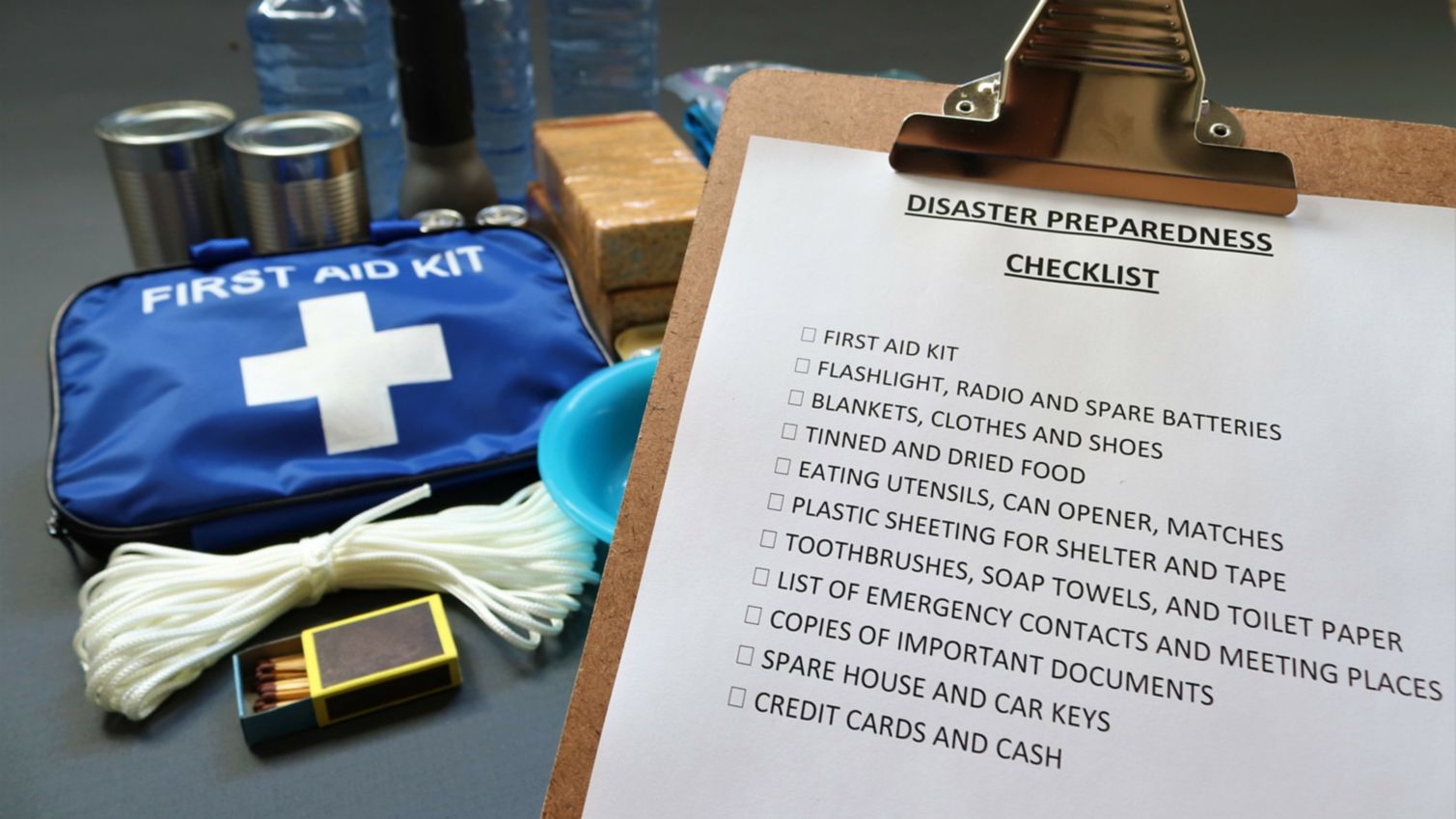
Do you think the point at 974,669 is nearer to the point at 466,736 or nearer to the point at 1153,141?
the point at 1153,141

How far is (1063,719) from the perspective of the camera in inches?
13.2

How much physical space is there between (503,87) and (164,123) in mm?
460

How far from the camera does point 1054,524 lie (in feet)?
1.16

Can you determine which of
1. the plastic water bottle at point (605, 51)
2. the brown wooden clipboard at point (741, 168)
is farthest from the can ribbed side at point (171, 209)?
the brown wooden clipboard at point (741, 168)

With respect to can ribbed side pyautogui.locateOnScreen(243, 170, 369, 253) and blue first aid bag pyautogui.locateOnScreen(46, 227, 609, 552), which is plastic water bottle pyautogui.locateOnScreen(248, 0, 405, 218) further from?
blue first aid bag pyautogui.locateOnScreen(46, 227, 609, 552)

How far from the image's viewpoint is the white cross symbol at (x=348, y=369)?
0.77 meters

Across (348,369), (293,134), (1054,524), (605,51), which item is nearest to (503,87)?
(605,51)

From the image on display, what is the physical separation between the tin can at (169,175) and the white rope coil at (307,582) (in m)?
0.45

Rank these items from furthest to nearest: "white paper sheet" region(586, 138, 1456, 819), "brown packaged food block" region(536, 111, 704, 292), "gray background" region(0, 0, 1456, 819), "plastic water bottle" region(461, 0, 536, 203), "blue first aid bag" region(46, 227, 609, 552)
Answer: "plastic water bottle" region(461, 0, 536, 203) → "brown packaged food block" region(536, 111, 704, 292) → "blue first aid bag" region(46, 227, 609, 552) → "gray background" region(0, 0, 1456, 819) → "white paper sheet" region(586, 138, 1456, 819)

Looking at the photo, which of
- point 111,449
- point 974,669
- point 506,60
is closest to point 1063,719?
point 974,669

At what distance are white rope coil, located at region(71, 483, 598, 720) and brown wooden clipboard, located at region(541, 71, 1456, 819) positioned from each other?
0.32 metres

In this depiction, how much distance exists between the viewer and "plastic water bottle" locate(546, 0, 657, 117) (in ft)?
4.93

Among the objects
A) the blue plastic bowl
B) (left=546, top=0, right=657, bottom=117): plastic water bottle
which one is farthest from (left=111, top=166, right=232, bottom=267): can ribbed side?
(left=546, top=0, right=657, bottom=117): plastic water bottle

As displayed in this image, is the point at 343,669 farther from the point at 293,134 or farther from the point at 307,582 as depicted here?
the point at 293,134
